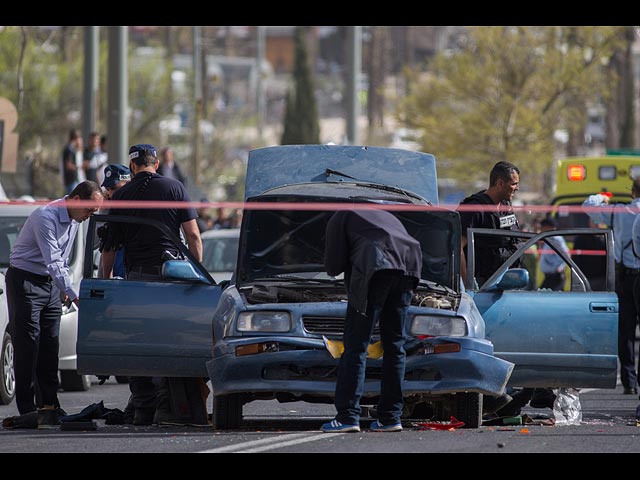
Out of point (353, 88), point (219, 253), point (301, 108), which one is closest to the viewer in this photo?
point (219, 253)

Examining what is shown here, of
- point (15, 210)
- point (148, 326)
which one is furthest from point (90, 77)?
point (148, 326)

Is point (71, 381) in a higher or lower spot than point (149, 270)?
lower

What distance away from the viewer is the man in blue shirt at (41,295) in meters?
11.1

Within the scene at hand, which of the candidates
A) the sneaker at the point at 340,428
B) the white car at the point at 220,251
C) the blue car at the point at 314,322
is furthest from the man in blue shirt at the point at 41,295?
the white car at the point at 220,251

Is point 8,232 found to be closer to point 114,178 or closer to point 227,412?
point 114,178

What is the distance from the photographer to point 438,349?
10.1 meters

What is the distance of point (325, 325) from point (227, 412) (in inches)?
36.9

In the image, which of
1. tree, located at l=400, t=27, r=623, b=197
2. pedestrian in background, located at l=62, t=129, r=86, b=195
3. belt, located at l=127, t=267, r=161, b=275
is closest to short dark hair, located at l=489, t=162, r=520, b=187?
belt, located at l=127, t=267, r=161, b=275

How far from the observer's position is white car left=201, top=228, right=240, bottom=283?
59.9 ft

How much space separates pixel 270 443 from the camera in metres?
9.43

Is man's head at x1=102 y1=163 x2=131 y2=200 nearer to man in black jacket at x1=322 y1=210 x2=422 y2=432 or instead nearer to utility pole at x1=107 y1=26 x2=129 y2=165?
man in black jacket at x1=322 y1=210 x2=422 y2=432
